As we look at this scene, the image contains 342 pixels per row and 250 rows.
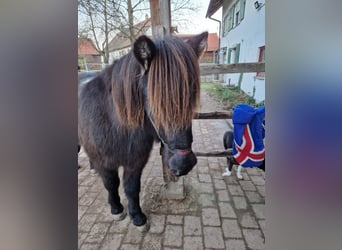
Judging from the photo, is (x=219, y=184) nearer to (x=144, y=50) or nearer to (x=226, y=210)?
(x=226, y=210)

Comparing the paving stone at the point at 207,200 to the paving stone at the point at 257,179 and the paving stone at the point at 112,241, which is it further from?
the paving stone at the point at 112,241

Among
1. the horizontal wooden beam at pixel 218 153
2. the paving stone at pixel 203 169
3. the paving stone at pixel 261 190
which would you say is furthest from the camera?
the paving stone at pixel 203 169

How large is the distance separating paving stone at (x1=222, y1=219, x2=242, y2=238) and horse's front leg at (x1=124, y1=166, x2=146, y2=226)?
433 mm

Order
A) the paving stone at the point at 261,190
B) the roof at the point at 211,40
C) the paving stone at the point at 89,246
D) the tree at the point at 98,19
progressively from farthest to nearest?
the paving stone at the point at 261,190 → the paving stone at the point at 89,246 → the roof at the point at 211,40 → the tree at the point at 98,19

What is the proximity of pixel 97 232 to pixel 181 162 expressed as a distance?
0.63m

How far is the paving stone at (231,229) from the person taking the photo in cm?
100

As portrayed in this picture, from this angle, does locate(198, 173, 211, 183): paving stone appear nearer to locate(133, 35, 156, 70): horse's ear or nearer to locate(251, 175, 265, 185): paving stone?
locate(251, 175, 265, 185): paving stone

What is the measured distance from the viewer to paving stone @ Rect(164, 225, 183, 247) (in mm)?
950

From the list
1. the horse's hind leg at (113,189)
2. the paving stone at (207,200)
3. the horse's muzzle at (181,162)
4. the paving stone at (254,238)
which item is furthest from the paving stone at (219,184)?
the horse's muzzle at (181,162)

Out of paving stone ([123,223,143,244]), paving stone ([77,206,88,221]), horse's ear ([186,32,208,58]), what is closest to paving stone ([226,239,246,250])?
paving stone ([123,223,143,244])

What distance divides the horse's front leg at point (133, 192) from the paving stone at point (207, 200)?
397mm

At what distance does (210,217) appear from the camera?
1126 millimetres

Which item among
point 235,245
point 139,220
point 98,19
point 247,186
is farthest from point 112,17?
point 247,186
